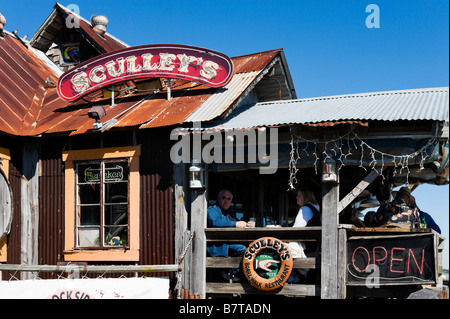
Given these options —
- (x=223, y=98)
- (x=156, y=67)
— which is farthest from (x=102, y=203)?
(x=223, y=98)

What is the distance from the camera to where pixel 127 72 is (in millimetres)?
12109

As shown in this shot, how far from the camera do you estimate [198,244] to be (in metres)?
10.6

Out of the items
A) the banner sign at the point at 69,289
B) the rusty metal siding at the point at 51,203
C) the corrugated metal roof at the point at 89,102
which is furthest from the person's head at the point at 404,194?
Answer: the rusty metal siding at the point at 51,203

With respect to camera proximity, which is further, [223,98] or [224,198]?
[223,98]

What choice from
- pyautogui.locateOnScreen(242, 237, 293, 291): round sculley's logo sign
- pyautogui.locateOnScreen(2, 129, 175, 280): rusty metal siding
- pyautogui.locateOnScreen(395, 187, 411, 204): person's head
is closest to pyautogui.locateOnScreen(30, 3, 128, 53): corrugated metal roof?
pyautogui.locateOnScreen(2, 129, 175, 280): rusty metal siding

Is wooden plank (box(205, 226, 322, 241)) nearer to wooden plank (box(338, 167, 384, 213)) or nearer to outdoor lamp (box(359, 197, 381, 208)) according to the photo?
wooden plank (box(338, 167, 384, 213))

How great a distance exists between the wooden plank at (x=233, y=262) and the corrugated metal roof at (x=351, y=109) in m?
2.18

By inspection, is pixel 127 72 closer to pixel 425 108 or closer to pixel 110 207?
pixel 110 207

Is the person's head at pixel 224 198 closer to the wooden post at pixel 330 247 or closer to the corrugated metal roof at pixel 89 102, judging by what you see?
the corrugated metal roof at pixel 89 102

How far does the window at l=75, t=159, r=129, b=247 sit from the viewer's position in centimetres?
1153

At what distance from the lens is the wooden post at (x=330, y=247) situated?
952 cm

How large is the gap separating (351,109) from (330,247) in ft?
8.11

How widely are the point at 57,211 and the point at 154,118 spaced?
277 centimetres

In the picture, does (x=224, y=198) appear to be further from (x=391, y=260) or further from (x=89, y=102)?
(x=89, y=102)
